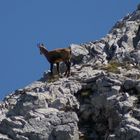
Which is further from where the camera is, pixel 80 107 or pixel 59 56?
pixel 59 56

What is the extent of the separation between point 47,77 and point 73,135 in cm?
1412

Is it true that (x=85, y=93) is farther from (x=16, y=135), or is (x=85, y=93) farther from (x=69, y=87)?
(x=16, y=135)

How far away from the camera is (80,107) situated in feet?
155

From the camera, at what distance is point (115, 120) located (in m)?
44.6

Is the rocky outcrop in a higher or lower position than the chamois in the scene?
lower

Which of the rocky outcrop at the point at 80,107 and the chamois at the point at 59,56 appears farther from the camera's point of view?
the chamois at the point at 59,56

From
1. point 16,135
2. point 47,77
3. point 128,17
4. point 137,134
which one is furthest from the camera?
point 128,17

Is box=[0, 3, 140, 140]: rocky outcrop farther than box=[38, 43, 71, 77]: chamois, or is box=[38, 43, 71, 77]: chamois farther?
box=[38, 43, 71, 77]: chamois

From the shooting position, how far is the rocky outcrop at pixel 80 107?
4372cm

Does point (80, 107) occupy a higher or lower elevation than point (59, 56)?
lower

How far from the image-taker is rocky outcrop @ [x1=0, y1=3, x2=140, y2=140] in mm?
43719

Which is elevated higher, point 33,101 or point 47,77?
point 47,77

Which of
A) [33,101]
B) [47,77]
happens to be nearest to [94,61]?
[47,77]

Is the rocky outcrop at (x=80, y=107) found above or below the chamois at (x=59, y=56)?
below
